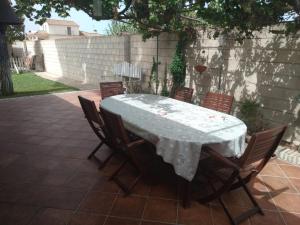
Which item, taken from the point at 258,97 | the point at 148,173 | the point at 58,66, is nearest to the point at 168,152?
the point at 148,173

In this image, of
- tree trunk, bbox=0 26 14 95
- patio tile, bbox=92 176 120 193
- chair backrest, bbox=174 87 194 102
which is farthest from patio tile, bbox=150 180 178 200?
tree trunk, bbox=0 26 14 95

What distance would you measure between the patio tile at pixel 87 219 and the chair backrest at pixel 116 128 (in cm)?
75

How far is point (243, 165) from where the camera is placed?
231 cm

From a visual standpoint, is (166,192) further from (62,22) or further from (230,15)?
(62,22)

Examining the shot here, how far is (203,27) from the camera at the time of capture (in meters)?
5.69

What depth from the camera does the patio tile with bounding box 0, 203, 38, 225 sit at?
242 centimetres

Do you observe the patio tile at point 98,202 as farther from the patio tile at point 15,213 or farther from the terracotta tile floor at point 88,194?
the patio tile at point 15,213

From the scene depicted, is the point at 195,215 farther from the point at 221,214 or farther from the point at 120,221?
the point at 120,221

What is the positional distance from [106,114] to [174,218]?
50.9 inches

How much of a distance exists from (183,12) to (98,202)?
13.3ft

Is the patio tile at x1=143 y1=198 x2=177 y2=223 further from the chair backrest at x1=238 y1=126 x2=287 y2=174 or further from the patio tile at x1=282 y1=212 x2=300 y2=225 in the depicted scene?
the patio tile at x1=282 y1=212 x2=300 y2=225

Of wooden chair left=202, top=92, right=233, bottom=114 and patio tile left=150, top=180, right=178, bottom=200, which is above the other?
wooden chair left=202, top=92, right=233, bottom=114

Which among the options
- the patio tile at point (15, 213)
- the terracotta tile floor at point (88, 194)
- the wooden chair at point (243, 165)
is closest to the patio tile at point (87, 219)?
the terracotta tile floor at point (88, 194)

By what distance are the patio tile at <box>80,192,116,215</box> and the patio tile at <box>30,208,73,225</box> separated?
0.17m
